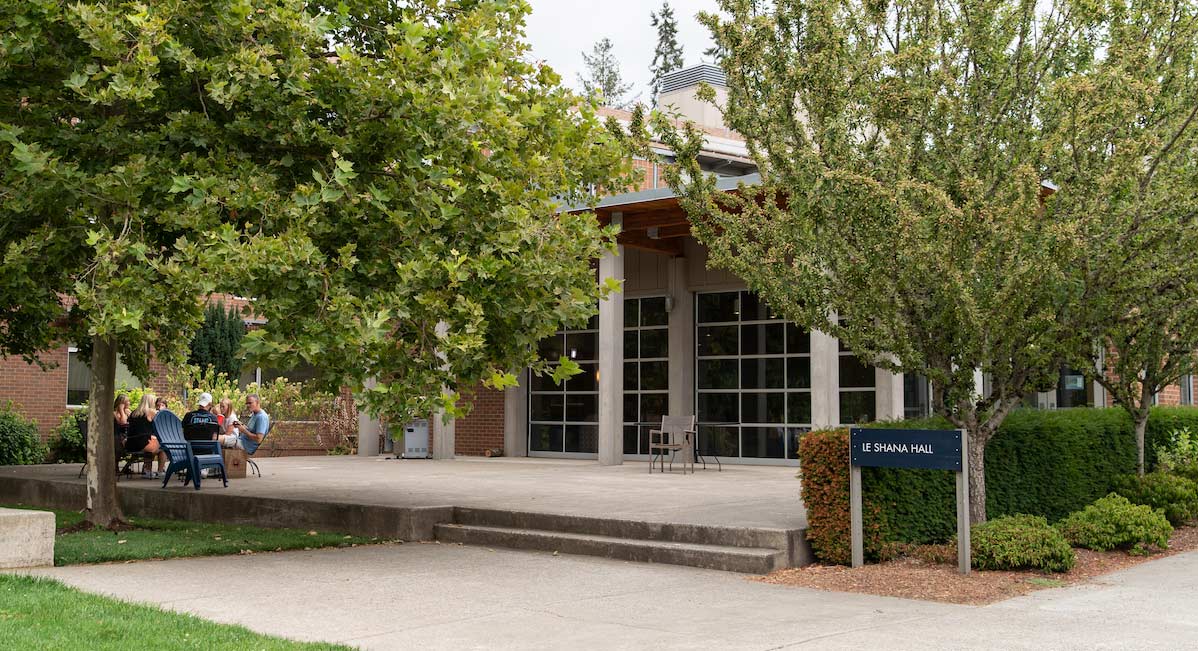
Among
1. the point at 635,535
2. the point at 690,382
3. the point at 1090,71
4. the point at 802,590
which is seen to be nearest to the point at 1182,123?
the point at 1090,71

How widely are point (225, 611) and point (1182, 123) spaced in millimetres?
8573

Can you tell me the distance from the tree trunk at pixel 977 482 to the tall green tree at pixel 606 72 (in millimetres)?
49610

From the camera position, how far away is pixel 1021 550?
8.98 metres

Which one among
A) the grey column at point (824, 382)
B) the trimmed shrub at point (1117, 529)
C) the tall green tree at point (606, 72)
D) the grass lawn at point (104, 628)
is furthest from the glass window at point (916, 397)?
the tall green tree at point (606, 72)

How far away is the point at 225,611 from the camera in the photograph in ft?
23.5

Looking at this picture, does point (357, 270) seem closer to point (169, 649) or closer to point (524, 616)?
point (524, 616)

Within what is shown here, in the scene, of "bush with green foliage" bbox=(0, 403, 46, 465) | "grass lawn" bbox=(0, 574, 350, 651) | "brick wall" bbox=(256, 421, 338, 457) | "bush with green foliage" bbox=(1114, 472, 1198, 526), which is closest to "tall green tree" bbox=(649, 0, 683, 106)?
"brick wall" bbox=(256, 421, 338, 457)

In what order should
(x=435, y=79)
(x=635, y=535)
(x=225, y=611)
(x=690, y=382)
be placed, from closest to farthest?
(x=225, y=611), (x=435, y=79), (x=635, y=535), (x=690, y=382)

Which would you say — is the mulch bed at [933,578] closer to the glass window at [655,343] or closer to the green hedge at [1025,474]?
the green hedge at [1025,474]

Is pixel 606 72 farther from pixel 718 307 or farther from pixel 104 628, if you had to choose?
pixel 104 628

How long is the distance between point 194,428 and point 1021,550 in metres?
10.1

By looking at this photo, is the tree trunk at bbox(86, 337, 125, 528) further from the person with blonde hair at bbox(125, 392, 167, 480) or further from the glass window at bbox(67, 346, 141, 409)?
the glass window at bbox(67, 346, 141, 409)

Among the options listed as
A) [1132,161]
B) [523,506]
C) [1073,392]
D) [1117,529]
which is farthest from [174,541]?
[1073,392]

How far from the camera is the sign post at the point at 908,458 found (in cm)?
881
